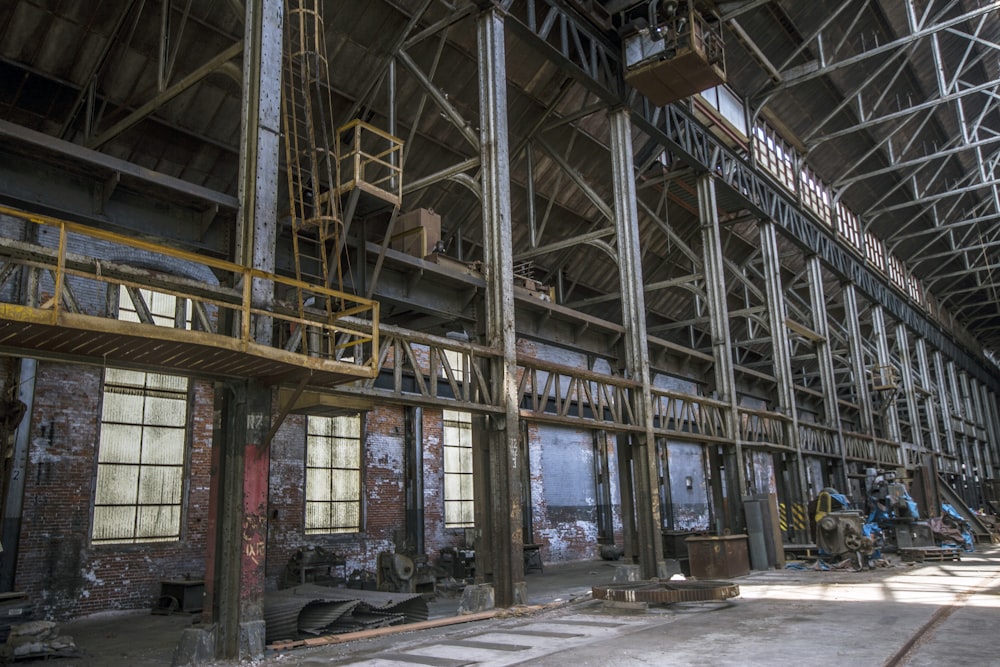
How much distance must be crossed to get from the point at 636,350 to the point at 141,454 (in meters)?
10.2

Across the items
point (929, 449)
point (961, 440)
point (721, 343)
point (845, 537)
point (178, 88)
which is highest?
point (178, 88)

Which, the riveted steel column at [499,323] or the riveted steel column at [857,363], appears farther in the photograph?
the riveted steel column at [857,363]

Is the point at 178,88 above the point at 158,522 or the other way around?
above

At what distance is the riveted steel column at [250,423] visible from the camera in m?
7.93

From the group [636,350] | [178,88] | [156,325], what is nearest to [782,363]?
[636,350]

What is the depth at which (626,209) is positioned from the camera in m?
16.4

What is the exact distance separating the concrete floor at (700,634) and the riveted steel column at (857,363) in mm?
14978

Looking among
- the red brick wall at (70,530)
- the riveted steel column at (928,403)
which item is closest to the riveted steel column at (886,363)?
the riveted steel column at (928,403)

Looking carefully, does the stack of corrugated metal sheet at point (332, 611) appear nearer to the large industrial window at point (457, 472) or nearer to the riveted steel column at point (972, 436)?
the large industrial window at point (457, 472)

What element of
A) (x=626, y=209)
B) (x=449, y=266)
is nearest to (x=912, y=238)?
(x=626, y=209)

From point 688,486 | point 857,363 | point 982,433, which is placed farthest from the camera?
point 982,433

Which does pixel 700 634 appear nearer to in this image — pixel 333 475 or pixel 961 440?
pixel 333 475

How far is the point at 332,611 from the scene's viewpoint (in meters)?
9.74

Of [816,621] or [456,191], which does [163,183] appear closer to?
[456,191]
